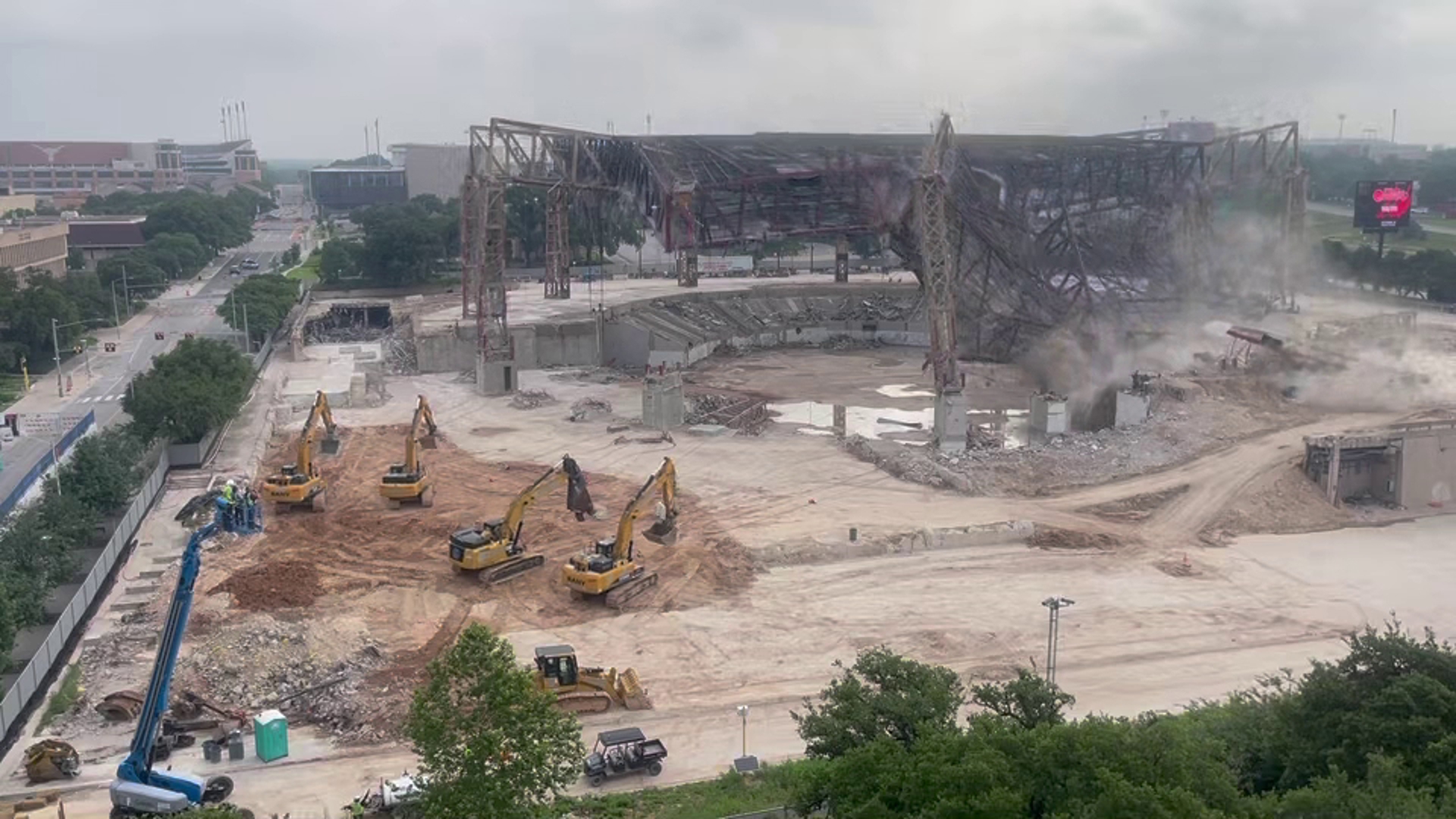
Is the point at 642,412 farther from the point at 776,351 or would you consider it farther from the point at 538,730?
the point at 538,730

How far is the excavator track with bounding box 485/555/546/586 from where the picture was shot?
106ft

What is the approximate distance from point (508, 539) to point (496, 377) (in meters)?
27.0

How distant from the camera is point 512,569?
108ft

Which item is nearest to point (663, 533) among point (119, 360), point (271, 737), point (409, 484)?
point (409, 484)

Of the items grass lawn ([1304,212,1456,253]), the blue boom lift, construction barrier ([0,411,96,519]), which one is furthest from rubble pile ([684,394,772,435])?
grass lawn ([1304,212,1456,253])

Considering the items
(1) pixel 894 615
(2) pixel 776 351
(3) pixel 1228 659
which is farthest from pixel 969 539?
(2) pixel 776 351

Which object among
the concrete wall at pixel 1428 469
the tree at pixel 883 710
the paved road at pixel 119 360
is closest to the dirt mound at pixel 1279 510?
the concrete wall at pixel 1428 469

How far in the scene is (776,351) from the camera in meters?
73.9

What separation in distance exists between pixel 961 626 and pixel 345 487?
22.5m

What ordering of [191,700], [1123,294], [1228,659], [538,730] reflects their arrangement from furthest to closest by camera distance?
[1123,294]
[1228,659]
[191,700]
[538,730]

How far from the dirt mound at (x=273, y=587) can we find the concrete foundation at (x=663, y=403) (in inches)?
778

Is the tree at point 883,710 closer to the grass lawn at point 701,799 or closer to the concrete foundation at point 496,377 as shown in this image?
the grass lawn at point 701,799

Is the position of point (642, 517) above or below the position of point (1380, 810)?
below

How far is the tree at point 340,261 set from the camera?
98106 mm
